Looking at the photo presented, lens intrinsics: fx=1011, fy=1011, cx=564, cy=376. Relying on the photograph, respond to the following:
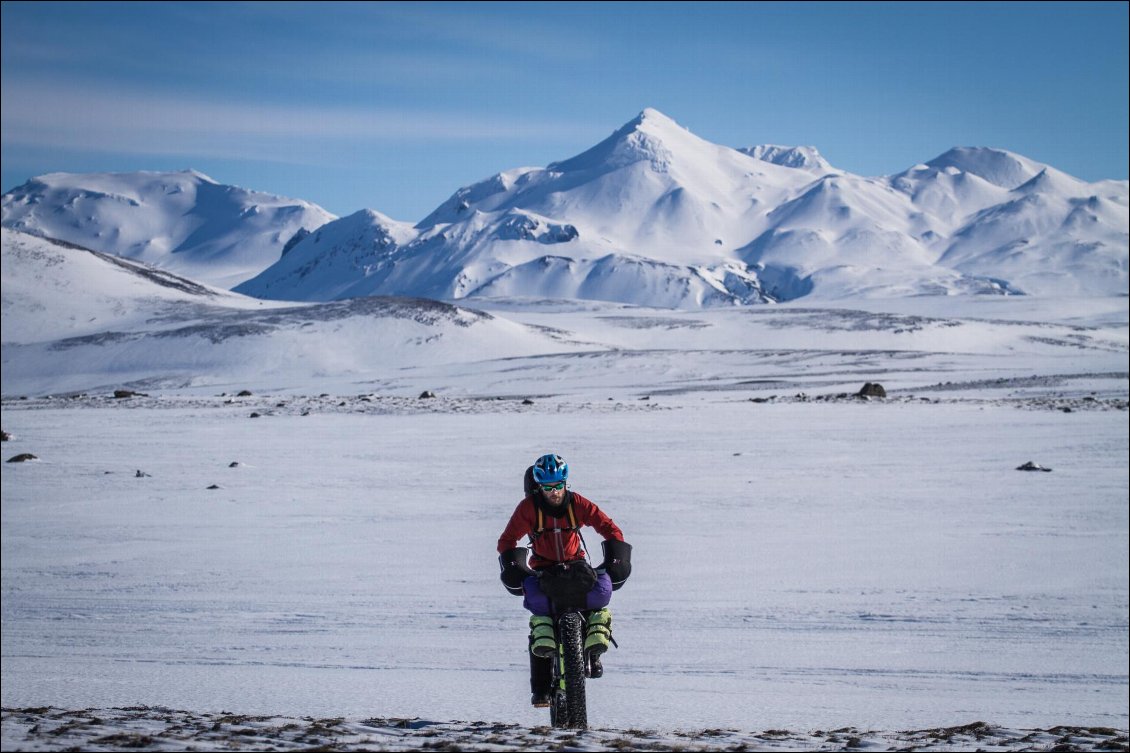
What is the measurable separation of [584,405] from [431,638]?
33.0m

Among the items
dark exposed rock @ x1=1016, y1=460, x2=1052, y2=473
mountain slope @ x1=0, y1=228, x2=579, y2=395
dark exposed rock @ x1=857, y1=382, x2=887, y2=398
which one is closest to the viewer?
dark exposed rock @ x1=1016, y1=460, x2=1052, y2=473

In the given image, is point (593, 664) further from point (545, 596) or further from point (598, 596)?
point (545, 596)

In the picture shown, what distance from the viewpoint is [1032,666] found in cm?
1019

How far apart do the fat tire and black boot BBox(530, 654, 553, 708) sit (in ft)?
0.68

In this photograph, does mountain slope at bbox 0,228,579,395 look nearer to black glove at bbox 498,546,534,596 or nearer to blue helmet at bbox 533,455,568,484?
black glove at bbox 498,546,534,596

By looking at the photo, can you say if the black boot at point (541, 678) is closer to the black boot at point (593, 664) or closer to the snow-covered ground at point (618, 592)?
the black boot at point (593, 664)

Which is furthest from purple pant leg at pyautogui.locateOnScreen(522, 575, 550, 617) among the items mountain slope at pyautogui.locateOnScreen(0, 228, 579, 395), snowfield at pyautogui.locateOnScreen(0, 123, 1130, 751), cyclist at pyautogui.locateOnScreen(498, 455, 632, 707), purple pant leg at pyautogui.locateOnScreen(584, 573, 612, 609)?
mountain slope at pyautogui.locateOnScreen(0, 228, 579, 395)

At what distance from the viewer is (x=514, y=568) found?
21.4 feet

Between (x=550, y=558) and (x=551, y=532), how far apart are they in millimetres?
173

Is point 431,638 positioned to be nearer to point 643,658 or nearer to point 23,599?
point 643,658

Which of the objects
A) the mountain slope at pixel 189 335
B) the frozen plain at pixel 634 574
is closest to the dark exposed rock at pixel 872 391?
the frozen plain at pixel 634 574

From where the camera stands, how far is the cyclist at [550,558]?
6.52 metres

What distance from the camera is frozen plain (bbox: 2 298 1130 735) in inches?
375

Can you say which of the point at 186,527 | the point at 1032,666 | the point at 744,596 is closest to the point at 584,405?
the point at 186,527
